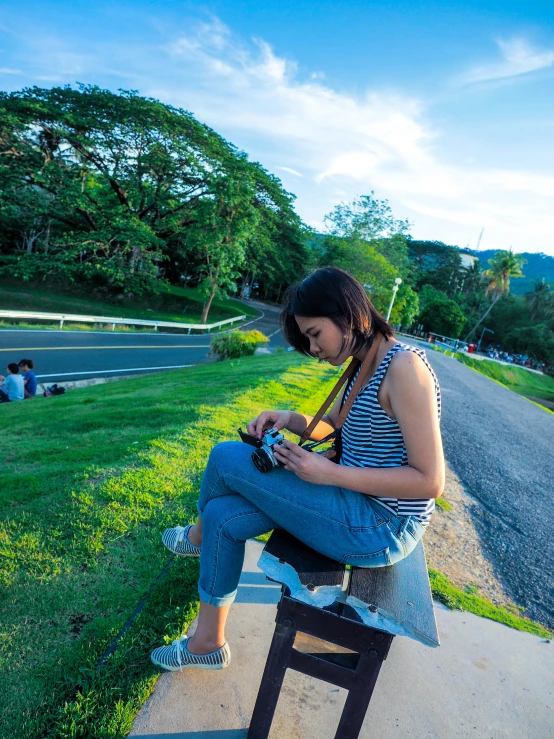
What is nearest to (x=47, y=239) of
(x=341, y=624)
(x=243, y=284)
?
(x=243, y=284)

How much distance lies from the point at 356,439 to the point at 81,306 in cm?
2912

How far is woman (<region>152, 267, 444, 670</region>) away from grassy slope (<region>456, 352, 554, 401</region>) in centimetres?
2900

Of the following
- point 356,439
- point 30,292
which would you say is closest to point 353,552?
point 356,439

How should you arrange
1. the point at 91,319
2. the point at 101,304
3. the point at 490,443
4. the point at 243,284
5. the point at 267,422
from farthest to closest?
the point at 243,284
the point at 101,304
the point at 91,319
the point at 490,443
the point at 267,422

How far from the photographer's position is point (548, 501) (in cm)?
569

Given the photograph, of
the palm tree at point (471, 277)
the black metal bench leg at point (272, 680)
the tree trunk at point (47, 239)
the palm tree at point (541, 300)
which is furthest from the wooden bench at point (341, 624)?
the palm tree at point (471, 277)

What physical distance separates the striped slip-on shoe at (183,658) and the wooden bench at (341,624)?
1.09 feet

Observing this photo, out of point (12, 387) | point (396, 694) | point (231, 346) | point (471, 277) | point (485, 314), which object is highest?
point (471, 277)

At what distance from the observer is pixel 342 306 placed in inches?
75.2

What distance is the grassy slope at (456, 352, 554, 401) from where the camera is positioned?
3066 centimetres

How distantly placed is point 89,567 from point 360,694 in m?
1.61

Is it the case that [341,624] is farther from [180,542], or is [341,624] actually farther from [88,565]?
[88,565]

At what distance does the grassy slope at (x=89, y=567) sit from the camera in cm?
180

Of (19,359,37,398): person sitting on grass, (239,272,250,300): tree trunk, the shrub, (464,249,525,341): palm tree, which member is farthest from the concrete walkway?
(464,249,525,341): palm tree
